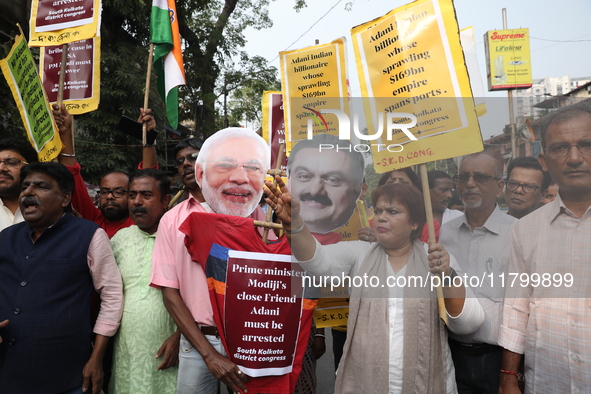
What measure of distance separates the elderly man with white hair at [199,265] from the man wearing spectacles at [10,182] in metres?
1.08

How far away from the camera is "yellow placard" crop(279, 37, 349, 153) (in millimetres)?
2809

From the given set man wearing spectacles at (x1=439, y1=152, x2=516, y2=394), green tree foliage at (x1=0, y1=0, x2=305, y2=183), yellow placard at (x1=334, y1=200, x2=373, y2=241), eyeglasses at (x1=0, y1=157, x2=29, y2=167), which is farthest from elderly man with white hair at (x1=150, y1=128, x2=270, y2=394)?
green tree foliage at (x1=0, y1=0, x2=305, y2=183)

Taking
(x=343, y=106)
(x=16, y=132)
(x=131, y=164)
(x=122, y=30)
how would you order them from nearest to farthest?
(x=343, y=106) → (x=16, y=132) → (x=131, y=164) → (x=122, y=30)

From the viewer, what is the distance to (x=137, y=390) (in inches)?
85.9

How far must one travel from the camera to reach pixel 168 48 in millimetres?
3541

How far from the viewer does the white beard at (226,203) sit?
2.15 m

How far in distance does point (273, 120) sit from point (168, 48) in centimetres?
105

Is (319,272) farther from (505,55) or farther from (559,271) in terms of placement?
(505,55)

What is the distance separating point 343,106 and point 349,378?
1.52 metres

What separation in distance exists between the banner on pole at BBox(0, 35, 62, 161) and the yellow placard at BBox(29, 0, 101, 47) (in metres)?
0.26

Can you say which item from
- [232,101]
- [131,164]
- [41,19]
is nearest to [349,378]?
[41,19]

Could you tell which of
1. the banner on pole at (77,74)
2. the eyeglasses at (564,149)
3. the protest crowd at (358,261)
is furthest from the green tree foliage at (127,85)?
the eyeglasses at (564,149)

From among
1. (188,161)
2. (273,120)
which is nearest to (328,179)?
(188,161)

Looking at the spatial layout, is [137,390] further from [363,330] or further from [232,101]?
[232,101]
